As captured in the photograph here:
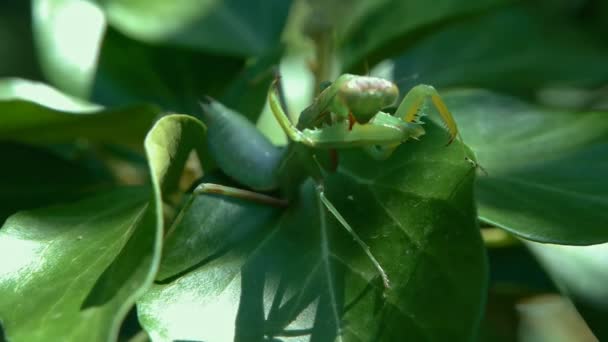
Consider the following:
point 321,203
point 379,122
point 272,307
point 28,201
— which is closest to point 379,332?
point 272,307

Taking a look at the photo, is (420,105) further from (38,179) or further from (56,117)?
(38,179)

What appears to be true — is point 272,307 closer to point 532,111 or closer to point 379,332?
point 379,332

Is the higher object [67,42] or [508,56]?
[67,42]

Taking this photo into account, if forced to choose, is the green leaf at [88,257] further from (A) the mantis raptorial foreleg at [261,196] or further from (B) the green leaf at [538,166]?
(B) the green leaf at [538,166]

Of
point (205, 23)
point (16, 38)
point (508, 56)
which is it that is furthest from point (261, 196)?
point (16, 38)

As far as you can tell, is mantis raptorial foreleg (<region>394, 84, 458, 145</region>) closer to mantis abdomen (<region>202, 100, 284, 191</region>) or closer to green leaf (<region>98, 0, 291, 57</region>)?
mantis abdomen (<region>202, 100, 284, 191</region>)

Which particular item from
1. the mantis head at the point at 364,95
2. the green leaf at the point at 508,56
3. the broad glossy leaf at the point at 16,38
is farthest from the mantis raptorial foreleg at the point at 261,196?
the broad glossy leaf at the point at 16,38
